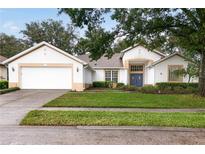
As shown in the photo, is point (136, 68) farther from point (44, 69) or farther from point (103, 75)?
point (44, 69)

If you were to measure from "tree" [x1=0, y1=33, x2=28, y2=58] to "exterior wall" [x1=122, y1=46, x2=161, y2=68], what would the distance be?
26.4 m

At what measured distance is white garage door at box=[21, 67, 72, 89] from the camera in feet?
71.3

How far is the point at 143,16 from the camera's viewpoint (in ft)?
49.8

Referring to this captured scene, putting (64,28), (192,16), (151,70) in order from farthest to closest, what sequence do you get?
(64,28) < (151,70) < (192,16)

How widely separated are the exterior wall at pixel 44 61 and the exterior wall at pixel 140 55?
933cm

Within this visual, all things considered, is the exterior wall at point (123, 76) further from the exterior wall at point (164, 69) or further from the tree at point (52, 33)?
the tree at point (52, 33)

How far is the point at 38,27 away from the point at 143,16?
37700 mm

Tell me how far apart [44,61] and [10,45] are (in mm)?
30646

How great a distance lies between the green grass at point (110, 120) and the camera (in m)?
7.76

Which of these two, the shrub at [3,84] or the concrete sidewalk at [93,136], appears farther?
the shrub at [3,84]

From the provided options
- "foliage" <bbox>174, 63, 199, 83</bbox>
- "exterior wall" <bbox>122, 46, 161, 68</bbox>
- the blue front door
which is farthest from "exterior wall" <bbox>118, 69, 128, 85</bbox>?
"foliage" <bbox>174, 63, 199, 83</bbox>

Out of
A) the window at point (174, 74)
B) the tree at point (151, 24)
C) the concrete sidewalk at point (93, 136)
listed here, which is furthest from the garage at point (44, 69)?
the concrete sidewalk at point (93, 136)

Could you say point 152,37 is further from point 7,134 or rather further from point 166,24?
point 7,134
